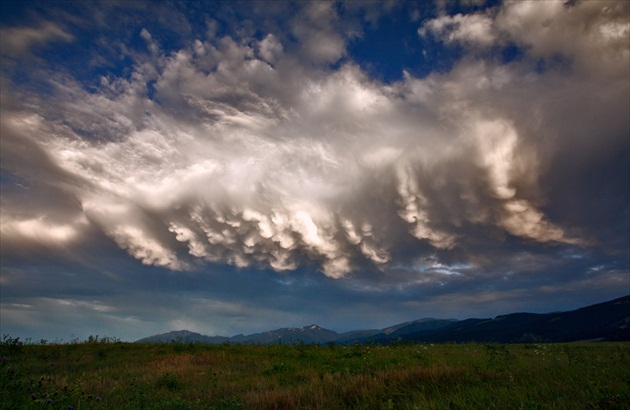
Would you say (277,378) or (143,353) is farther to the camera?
(143,353)

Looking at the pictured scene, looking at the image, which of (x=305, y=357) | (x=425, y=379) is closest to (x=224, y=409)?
(x=425, y=379)

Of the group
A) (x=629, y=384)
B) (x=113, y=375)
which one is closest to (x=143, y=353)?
(x=113, y=375)

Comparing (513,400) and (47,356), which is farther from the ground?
(47,356)

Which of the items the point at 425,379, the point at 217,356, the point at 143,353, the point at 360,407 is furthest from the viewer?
the point at 143,353

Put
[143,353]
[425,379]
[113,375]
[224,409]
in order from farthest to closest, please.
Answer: [143,353]
[113,375]
[425,379]
[224,409]

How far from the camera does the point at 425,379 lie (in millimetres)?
7781

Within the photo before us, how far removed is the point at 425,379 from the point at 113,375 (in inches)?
422

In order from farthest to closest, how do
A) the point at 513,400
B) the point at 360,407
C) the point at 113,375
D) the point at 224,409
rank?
the point at 113,375 < the point at 224,409 < the point at 360,407 < the point at 513,400

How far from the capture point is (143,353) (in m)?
18.6

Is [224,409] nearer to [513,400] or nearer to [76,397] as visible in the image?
[76,397]

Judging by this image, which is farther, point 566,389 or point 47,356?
point 47,356

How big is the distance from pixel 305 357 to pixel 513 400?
12.6 metres

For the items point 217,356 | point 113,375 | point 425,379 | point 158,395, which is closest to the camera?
point 425,379

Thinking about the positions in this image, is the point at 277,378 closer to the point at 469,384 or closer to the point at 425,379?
the point at 425,379
